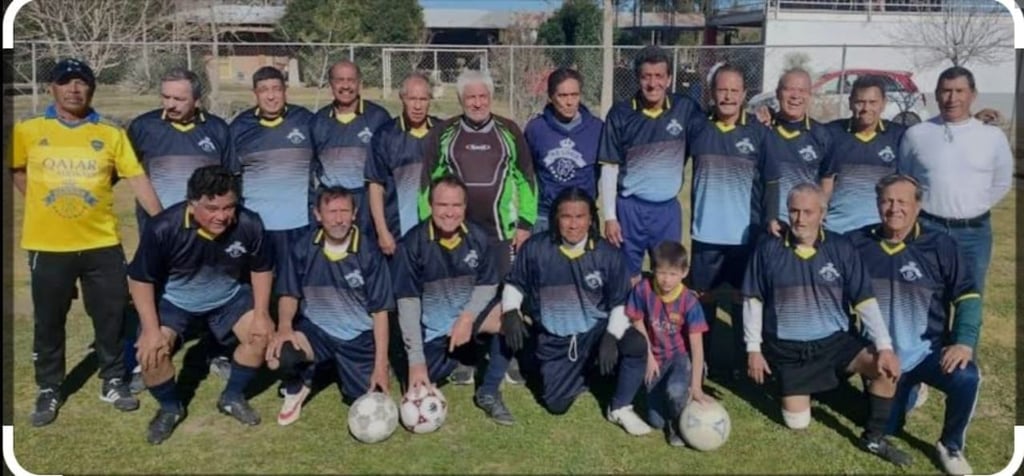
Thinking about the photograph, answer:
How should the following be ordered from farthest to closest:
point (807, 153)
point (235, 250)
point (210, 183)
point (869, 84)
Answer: point (807, 153), point (869, 84), point (235, 250), point (210, 183)

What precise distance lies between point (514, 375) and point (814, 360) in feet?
6.11

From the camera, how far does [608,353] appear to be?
15.4ft

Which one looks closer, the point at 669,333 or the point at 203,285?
the point at 669,333

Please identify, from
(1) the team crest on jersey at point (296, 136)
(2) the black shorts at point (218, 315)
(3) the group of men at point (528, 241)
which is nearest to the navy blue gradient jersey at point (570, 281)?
(3) the group of men at point (528, 241)

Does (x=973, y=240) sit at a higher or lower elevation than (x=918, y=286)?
higher

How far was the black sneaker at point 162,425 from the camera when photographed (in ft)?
15.2

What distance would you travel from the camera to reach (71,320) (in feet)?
22.0

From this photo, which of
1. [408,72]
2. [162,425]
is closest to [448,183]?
[162,425]

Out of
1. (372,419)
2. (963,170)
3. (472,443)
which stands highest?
(963,170)

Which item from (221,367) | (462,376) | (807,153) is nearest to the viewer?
(807,153)

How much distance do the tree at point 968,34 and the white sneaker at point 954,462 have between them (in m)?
19.3

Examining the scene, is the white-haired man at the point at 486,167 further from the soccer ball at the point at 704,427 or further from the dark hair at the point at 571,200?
the soccer ball at the point at 704,427

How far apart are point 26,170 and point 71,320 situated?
7.65 ft

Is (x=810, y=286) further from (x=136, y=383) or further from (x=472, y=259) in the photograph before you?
(x=136, y=383)
